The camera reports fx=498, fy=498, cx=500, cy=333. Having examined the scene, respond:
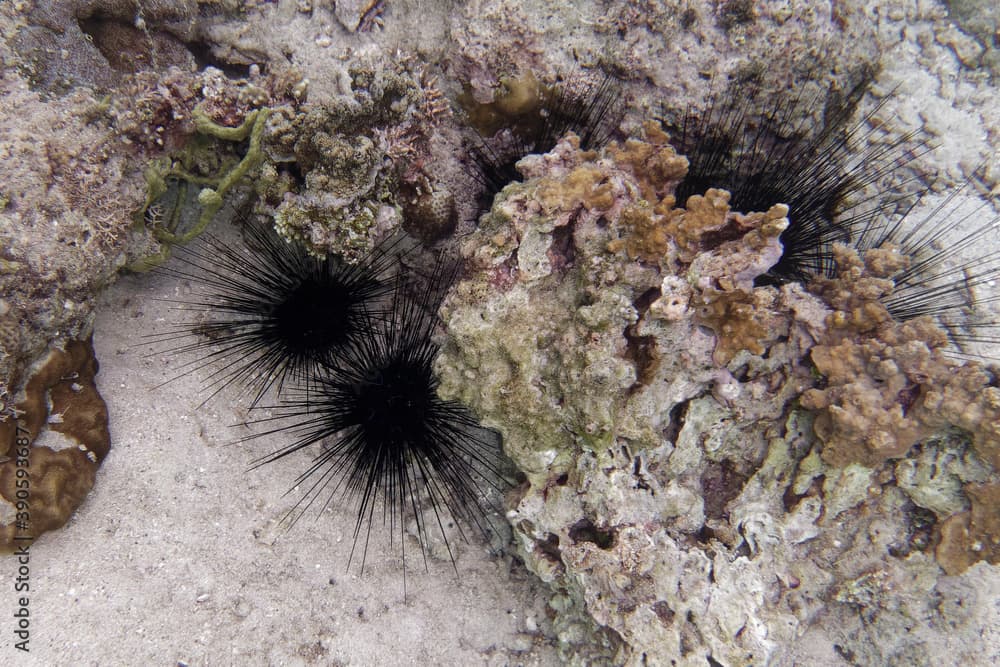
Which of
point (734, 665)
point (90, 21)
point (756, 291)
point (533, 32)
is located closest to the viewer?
point (756, 291)

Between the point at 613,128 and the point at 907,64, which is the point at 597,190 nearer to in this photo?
the point at 613,128

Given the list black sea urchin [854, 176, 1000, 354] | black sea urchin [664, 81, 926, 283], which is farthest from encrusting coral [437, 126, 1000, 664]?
black sea urchin [854, 176, 1000, 354]

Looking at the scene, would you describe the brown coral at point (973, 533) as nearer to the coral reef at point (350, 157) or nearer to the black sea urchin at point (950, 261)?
the black sea urchin at point (950, 261)

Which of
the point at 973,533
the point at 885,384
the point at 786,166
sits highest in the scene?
the point at 786,166

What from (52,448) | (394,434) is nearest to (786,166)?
(394,434)

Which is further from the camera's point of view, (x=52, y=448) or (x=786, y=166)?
(x=786, y=166)

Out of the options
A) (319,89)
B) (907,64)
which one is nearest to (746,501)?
(319,89)

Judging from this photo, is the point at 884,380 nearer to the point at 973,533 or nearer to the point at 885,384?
the point at 885,384
